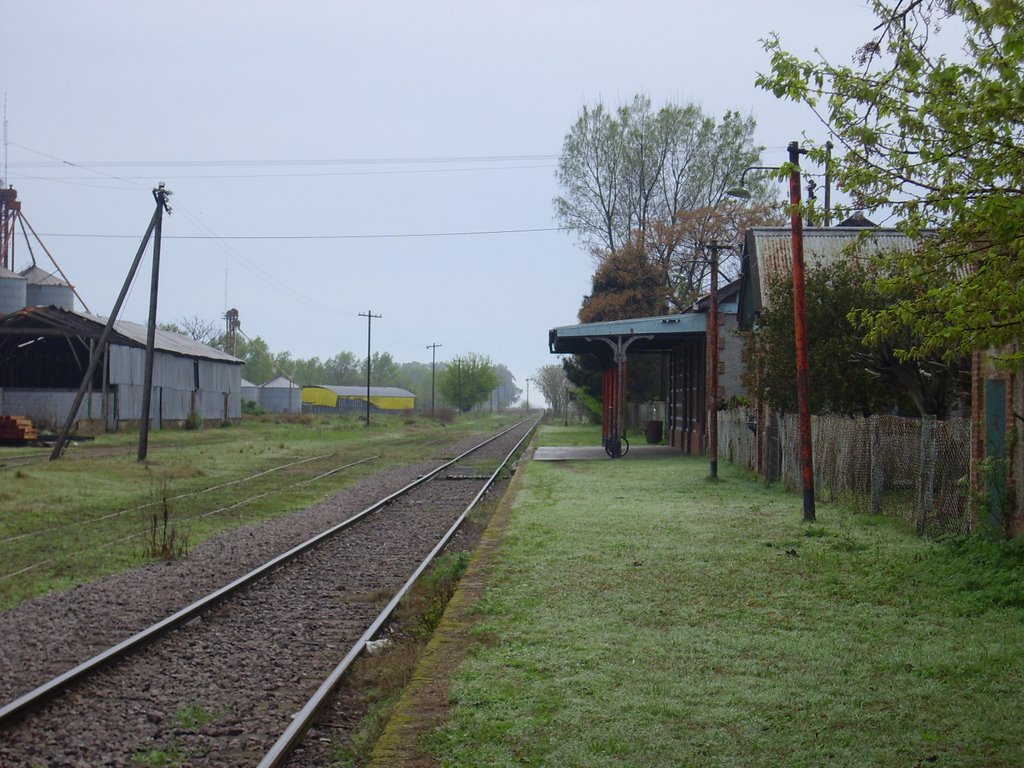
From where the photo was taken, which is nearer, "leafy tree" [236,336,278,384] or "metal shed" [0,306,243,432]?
"metal shed" [0,306,243,432]

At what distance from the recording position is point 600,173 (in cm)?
5047

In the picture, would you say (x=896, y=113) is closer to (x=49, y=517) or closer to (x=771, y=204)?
(x=49, y=517)

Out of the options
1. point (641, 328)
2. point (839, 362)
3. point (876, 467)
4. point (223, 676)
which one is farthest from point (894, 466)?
point (641, 328)

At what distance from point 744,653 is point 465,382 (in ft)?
355

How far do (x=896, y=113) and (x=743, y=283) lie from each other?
→ 21748 mm

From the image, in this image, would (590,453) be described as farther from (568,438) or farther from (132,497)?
A: (132,497)

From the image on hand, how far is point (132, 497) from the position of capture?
19969mm

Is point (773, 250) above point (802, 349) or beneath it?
above

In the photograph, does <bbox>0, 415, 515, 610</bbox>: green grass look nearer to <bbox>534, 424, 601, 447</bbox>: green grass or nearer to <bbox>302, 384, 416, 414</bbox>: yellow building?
<bbox>534, 424, 601, 447</bbox>: green grass

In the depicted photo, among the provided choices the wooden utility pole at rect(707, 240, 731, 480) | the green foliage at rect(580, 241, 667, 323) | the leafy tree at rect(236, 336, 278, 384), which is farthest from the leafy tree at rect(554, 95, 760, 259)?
the leafy tree at rect(236, 336, 278, 384)

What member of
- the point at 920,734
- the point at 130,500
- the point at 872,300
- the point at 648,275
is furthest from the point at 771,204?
the point at 920,734

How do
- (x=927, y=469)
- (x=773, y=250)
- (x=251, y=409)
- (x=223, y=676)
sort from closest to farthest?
1. (x=223, y=676)
2. (x=927, y=469)
3. (x=773, y=250)
4. (x=251, y=409)

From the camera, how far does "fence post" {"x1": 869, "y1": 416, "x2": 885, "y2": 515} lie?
1442cm

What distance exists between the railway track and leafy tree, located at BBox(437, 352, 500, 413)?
102166 millimetres
